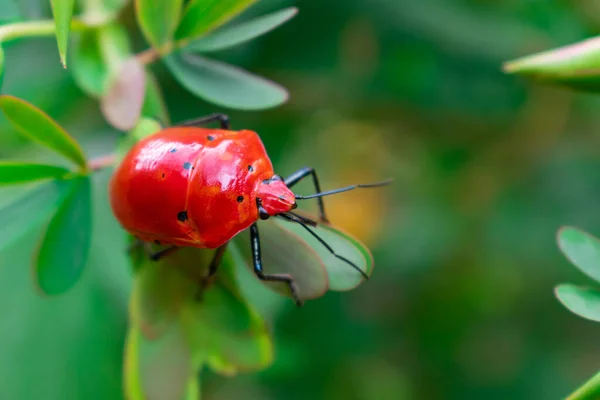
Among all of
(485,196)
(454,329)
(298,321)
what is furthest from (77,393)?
(485,196)

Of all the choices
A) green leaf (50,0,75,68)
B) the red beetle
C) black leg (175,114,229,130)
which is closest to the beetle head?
the red beetle

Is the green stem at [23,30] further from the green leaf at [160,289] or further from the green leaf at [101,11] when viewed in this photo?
the green leaf at [160,289]

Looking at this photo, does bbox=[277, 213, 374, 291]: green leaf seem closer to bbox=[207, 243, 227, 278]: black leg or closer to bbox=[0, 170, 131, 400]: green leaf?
bbox=[207, 243, 227, 278]: black leg

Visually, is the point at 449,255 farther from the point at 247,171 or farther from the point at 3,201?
the point at 3,201

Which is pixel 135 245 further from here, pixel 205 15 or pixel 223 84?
pixel 205 15

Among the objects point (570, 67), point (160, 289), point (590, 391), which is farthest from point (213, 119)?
point (590, 391)
